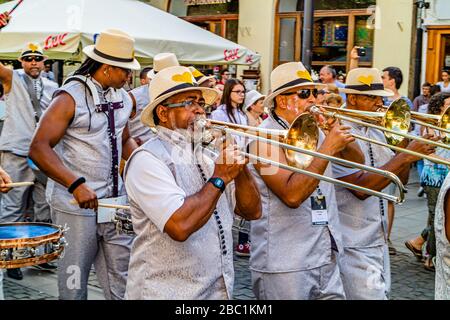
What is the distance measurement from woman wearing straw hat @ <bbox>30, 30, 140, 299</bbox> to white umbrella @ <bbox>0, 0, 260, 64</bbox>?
423cm

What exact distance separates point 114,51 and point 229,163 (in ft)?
5.61

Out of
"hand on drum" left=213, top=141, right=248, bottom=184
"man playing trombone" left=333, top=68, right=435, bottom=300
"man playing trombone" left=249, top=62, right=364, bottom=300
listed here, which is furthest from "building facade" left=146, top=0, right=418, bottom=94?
"hand on drum" left=213, top=141, right=248, bottom=184

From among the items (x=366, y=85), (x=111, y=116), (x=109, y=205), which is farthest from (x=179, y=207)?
(x=366, y=85)

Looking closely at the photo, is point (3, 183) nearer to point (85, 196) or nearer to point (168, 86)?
point (85, 196)

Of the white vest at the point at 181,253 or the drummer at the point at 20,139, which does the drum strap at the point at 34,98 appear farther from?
the white vest at the point at 181,253

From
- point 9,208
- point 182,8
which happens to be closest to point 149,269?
point 9,208

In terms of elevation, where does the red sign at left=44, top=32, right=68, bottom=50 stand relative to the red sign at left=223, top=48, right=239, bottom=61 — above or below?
above

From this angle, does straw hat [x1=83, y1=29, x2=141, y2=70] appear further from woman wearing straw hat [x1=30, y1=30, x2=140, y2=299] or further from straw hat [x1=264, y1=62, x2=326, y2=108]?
straw hat [x1=264, y1=62, x2=326, y2=108]

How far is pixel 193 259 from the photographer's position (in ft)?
10.5

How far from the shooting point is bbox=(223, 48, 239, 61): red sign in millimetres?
10359

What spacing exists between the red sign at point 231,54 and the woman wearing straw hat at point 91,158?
5.84m

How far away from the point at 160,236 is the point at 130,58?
70.5 inches

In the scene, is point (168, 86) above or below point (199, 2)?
below

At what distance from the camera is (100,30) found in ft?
29.6
